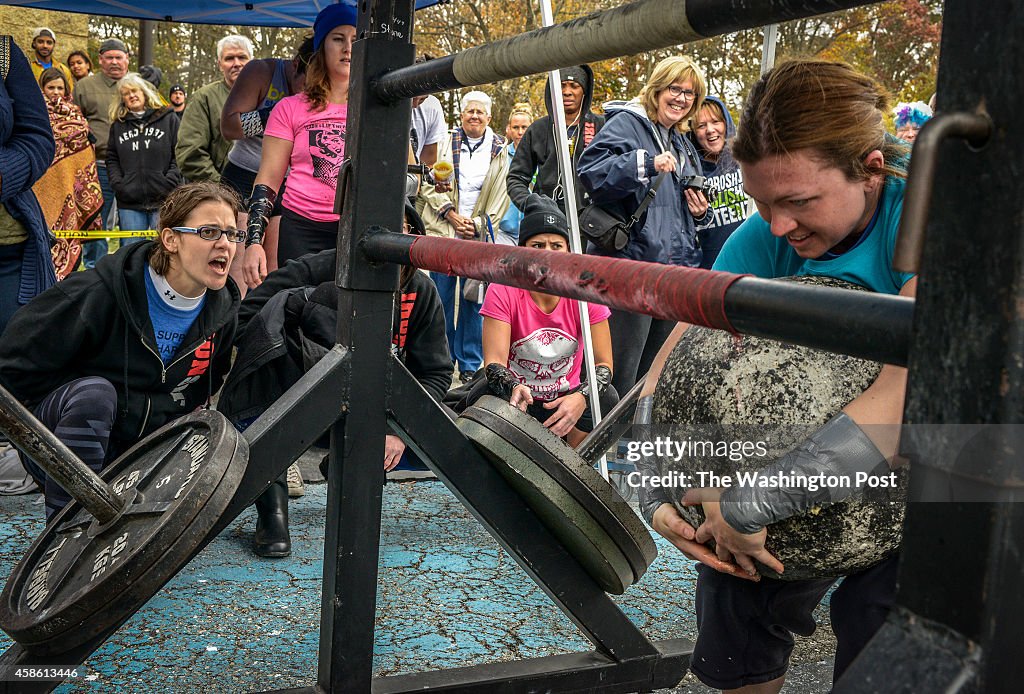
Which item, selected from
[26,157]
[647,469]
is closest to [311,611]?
[647,469]

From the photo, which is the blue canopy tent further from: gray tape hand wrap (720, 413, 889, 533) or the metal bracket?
the metal bracket

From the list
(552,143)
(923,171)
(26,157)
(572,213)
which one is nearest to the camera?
(923,171)

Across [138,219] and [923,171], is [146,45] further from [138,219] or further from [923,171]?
[923,171]

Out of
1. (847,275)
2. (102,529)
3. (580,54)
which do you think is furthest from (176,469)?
(847,275)

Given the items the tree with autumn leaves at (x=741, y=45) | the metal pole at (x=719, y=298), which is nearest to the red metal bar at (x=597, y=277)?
the metal pole at (x=719, y=298)

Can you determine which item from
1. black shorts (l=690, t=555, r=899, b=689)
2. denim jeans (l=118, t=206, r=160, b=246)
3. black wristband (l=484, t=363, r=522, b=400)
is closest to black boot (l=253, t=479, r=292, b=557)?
black wristband (l=484, t=363, r=522, b=400)

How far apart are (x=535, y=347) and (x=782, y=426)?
9.63ft

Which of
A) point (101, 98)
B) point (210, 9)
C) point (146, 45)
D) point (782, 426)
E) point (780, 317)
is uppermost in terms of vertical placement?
point (146, 45)

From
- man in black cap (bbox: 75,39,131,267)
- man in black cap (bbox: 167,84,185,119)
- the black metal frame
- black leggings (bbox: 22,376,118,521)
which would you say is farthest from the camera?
man in black cap (bbox: 167,84,185,119)

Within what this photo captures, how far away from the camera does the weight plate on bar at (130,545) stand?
1886 mm

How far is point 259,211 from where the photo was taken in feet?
13.8

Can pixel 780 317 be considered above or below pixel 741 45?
below

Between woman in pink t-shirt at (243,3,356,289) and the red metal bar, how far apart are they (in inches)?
91.1

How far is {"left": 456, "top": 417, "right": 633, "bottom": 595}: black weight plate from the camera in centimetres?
218
